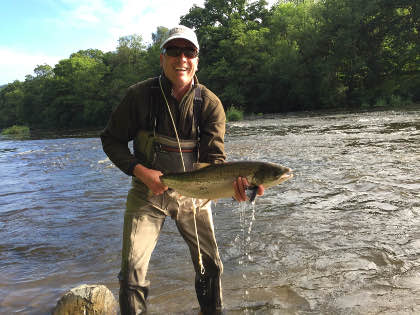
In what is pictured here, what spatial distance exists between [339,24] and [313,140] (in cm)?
3511

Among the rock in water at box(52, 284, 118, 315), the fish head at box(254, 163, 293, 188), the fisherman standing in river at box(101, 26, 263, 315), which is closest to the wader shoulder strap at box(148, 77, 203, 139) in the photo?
the fisherman standing in river at box(101, 26, 263, 315)

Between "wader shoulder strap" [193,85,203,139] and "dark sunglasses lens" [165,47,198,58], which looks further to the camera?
"wader shoulder strap" [193,85,203,139]

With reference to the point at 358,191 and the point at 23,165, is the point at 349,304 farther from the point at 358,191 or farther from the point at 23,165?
the point at 23,165

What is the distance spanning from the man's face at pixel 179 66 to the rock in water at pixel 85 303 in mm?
2612

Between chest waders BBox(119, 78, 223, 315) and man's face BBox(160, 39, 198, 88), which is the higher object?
man's face BBox(160, 39, 198, 88)

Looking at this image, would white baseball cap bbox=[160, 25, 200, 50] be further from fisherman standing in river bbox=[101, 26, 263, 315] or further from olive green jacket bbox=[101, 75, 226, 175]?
olive green jacket bbox=[101, 75, 226, 175]

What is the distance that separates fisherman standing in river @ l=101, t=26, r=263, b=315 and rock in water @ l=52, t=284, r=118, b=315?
1.01m

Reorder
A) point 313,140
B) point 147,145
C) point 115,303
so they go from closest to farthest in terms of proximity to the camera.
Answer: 1. point 147,145
2. point 115,303
3. point 313,140

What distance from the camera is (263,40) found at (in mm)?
56750

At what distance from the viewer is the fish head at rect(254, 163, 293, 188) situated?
3.14m

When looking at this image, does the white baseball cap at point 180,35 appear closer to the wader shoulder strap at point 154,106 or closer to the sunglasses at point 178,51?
the sunglasses at point 178,51

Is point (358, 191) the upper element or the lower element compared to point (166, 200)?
lower

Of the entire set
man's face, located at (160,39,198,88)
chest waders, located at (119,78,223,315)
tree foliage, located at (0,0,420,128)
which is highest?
tree foliage, located at (0,0,420,128)

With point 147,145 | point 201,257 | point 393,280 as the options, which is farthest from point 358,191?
point 147,145
